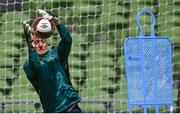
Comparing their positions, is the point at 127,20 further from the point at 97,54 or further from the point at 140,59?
the point at 140,59

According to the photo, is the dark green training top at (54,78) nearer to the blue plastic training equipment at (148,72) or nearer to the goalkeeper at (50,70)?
the goalkeeper at (50,70)

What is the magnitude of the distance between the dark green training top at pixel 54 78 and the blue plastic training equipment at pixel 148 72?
2.06 ft

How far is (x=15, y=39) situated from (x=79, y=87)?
60 cm

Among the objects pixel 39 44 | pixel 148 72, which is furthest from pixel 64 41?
pixel 148 72

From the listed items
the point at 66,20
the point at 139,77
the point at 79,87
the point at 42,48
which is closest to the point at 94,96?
the point at 79,87

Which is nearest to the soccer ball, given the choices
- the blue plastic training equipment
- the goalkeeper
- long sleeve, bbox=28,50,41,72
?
the goalkeeper

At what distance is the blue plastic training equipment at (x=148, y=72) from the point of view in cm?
355

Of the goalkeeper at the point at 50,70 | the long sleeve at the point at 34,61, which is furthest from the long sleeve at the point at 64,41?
the long sleeve at the point at 34,61

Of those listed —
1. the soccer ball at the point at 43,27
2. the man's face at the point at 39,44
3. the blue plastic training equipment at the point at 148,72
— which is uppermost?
the soccer ball at the point at 43,27

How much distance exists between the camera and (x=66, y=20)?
14.8ft

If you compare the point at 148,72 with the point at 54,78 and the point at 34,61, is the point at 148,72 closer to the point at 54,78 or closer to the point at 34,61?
the point at 54,78

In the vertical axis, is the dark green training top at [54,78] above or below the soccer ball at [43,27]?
below

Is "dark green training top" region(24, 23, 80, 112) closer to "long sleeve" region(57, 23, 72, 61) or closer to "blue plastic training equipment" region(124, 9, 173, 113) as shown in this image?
"long sleeve" region(57, 23, 72, 61)

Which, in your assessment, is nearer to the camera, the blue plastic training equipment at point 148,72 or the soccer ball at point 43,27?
the soccer ball at point 43,27
